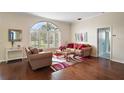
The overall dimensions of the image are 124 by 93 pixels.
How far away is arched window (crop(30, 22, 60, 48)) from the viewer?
22.3 ft

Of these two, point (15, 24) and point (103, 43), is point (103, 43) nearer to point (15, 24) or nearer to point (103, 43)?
point (103, 43)

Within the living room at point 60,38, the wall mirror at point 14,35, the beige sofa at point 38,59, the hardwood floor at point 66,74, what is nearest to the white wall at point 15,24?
the living room at point 60,38

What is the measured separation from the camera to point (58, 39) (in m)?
8.10

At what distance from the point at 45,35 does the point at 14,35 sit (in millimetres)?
2316

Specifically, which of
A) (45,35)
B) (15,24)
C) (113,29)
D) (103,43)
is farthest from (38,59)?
(103,43)

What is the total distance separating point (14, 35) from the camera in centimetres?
555

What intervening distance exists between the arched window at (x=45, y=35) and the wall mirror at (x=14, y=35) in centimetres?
96

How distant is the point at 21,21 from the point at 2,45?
168cm

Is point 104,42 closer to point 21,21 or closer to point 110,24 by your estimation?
point 110,24

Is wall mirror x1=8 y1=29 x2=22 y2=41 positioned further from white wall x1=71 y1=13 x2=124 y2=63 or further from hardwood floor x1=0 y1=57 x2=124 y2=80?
white wall x1=71 y1=13 x2=124 y2=63

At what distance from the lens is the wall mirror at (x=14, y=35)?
538cm
